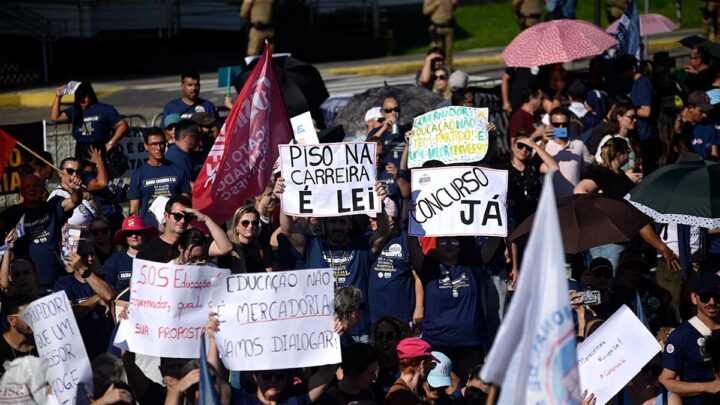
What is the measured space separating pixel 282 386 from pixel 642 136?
25.4 ft

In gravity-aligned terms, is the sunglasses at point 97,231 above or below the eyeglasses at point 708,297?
above

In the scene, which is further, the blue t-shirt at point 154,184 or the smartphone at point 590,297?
the blue t-shirt at point 154,184

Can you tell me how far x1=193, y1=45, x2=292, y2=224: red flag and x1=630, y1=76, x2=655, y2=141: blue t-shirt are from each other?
5209 mm

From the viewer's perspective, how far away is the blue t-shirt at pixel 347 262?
9828 millimetres

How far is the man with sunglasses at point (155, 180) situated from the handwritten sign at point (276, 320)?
330 centimetres

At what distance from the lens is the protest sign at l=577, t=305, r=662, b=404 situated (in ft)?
26.3

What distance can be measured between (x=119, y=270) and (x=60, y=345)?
184cm

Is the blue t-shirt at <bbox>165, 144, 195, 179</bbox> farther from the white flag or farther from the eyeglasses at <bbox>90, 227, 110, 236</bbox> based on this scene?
the white flag

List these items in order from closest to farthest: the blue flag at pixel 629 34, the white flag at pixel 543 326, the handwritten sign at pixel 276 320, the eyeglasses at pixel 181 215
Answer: the white flag at pixel 543 326
the handwritten sign at pixel 276 320
the eyeglasses at pixel 181 215
the blue flag at pixel 629 34

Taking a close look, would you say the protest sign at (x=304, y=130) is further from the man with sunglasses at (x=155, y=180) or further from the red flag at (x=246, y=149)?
the man with sunglasses at (x=155, y=180)

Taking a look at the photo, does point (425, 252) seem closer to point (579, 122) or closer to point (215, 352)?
point (215, 352)

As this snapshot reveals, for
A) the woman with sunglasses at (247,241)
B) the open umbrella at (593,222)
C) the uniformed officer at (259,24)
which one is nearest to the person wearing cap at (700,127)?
the open umbrella at (593,222)

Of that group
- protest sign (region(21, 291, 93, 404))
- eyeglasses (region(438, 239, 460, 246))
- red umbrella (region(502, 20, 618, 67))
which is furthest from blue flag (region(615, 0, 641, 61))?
protest sign (region(21, 291, 93, 404))

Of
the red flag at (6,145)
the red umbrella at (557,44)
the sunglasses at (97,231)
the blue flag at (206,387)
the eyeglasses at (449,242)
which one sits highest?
the red umbrella at (557,44)
